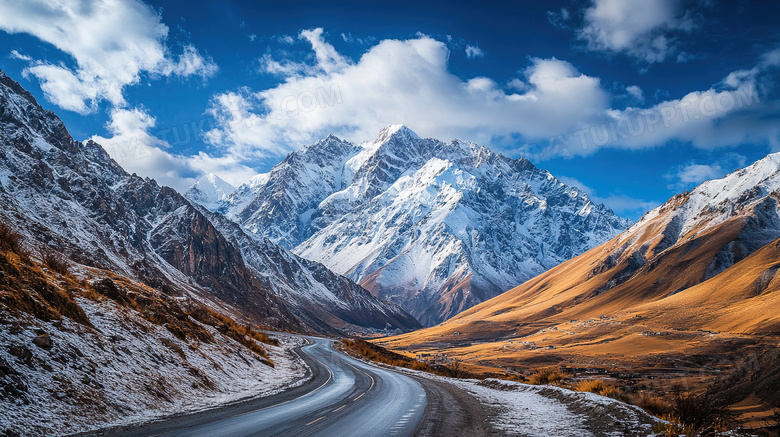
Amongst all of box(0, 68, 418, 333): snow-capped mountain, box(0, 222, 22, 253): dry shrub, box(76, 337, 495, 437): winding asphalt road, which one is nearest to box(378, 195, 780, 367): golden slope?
box(0, 68, 418, 333): snow-capped mountain

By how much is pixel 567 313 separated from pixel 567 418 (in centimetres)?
17559

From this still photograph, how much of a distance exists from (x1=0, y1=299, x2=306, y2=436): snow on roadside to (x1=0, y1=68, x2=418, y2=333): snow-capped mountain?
57010mm

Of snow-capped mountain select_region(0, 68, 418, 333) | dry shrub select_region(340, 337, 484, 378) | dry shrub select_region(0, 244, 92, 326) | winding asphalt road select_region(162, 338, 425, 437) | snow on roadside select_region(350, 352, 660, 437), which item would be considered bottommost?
dry shrub select_region(340, 337, 484, 378)

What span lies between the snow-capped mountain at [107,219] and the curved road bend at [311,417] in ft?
200

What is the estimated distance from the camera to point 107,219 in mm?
124812

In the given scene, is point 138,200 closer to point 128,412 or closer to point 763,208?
point 128,412

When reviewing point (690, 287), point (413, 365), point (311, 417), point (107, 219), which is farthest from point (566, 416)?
point (690, 287)

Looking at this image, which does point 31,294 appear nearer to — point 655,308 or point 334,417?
point 334,417

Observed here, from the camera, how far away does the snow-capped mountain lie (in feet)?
304

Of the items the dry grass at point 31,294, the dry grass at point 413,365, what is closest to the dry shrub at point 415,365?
the dry grass at point 413,365

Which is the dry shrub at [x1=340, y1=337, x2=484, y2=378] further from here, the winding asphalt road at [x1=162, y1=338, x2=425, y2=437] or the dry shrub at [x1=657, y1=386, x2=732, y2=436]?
the dry shrub at [x1=657, y1=386, x2=732, y2=436]

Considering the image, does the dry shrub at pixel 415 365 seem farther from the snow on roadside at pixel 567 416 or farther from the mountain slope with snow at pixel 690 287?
the mountain slope with snow at pixel 690 287

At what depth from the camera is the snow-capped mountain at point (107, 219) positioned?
304 ft

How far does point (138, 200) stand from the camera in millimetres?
169000
